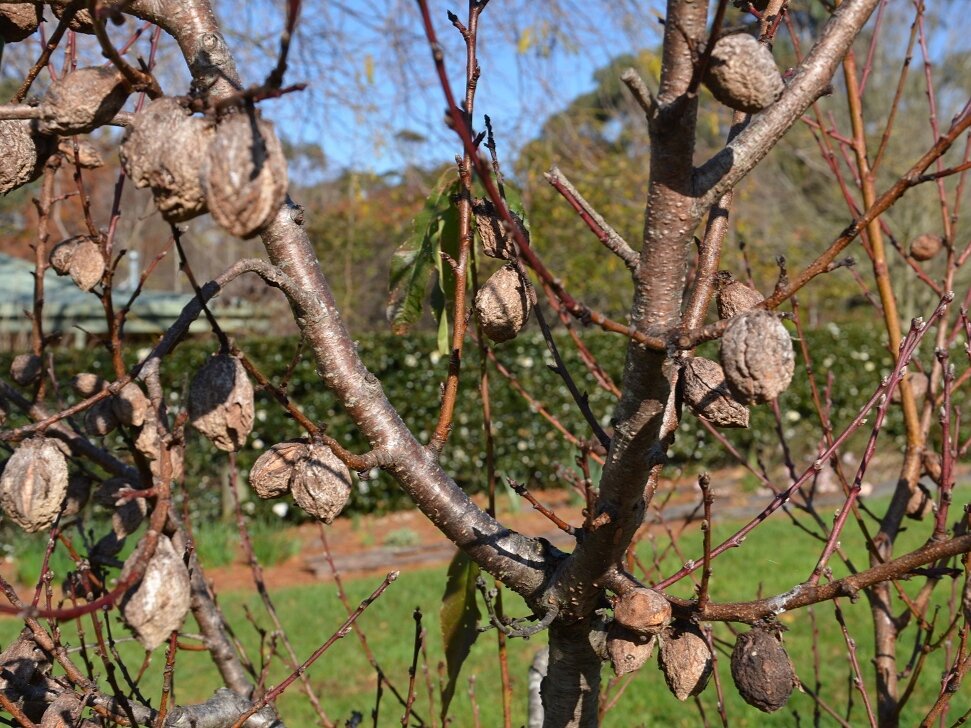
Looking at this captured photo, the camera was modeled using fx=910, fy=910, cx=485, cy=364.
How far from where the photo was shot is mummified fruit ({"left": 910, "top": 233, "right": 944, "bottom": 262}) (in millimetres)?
2242

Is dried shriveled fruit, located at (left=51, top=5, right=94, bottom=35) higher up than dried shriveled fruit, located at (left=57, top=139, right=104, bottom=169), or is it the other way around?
dried shriveled fruit, located at (left=51, top=5, right=94, bottom=35)

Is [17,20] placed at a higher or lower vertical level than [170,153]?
higher

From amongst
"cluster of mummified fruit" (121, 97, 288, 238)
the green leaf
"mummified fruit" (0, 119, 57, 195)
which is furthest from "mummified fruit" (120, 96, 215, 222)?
the green leaf

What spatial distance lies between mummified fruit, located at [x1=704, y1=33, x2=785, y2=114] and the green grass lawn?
A: 276 cm

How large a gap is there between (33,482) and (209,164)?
48 cm

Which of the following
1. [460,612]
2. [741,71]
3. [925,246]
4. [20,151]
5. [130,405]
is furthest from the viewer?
[925,246]

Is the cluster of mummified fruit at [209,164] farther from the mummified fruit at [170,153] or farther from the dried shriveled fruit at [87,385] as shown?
the dried shriveled fruit at [87,385]

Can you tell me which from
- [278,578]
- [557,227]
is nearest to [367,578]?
[278,578]

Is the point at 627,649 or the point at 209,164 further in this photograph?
the point at 627,649

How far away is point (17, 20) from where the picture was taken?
1127 mm

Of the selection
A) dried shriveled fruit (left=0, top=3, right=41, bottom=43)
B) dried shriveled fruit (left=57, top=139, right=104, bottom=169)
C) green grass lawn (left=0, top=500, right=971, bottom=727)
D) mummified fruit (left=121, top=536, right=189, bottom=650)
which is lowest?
green grass lawn (left=0, top=500, right=971, bottom=727)

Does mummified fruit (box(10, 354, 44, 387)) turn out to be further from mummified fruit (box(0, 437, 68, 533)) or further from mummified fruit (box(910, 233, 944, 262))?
mummified fruit (box(910, 233, 944, 262))

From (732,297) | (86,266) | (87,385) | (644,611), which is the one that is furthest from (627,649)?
(86,266)

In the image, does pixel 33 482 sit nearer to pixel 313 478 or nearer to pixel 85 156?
pixel 313 478
